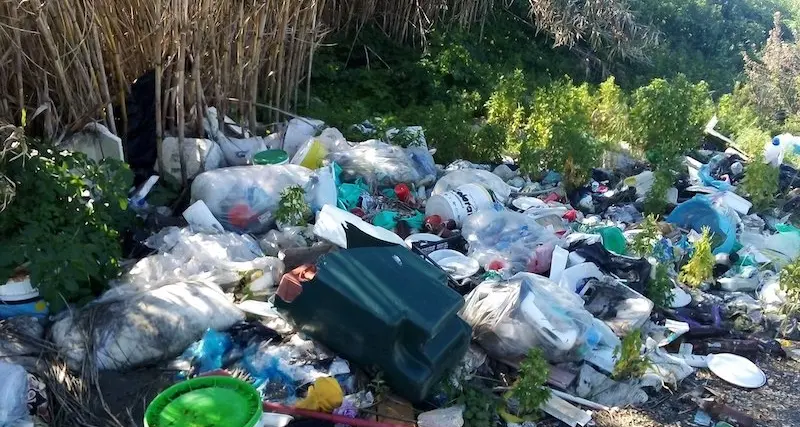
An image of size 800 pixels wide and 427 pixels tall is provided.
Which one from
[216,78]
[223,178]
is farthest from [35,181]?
[216,78]

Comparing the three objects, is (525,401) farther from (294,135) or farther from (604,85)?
(604,85)

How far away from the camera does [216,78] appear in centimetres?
462

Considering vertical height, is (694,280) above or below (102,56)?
below

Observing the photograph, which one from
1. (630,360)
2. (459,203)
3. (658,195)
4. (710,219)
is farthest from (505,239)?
(710,219)

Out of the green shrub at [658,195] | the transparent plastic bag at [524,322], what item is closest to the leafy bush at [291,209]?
the transparent plastic bag at [524,322]

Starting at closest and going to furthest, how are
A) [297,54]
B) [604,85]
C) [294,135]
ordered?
[294,135], [297,54], [604,85]

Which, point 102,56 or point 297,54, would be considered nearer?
point 102,56

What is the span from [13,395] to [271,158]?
2206mm

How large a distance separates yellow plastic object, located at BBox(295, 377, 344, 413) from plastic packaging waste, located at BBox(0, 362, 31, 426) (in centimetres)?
99

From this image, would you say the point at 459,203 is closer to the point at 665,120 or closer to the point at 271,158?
the point at 271,158

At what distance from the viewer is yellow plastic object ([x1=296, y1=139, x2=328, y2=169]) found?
4621mm

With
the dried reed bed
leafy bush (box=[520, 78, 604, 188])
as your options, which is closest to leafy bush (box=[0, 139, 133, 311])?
the dried reed bed

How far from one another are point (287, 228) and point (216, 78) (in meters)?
1.34

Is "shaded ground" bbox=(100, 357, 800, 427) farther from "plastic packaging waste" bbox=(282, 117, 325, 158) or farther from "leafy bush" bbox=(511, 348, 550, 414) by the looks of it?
"plastic packaging waste" bbox=(282, 117, 325, 158)
